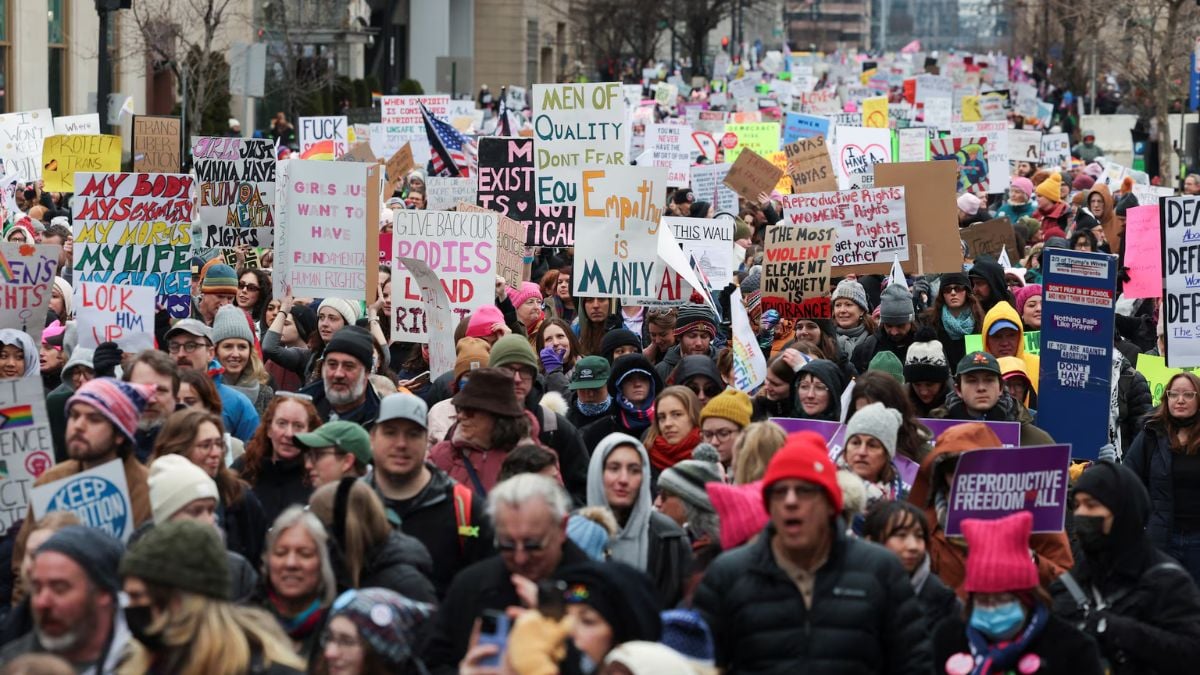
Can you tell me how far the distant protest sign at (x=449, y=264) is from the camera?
11.3 metres

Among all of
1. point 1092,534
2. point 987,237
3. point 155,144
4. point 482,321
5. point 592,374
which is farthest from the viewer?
point 155,144

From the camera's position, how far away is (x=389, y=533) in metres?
6.03

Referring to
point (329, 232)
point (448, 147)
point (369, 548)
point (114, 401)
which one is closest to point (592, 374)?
point (114, 401)

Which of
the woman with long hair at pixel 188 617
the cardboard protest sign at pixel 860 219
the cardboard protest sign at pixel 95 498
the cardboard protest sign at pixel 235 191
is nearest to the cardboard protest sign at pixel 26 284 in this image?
the cardboard protest sign at pixel 95 498

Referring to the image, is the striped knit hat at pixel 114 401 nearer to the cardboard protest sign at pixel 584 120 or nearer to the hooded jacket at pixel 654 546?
the hooded jacket at pixel 654 546

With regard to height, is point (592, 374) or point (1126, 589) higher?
point (592, 374)

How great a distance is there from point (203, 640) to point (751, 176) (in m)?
14.5

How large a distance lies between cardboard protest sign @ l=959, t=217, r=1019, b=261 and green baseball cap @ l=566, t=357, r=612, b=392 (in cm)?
805

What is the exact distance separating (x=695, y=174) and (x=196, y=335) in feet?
39.3

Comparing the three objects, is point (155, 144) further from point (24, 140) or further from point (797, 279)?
point (797, 279)

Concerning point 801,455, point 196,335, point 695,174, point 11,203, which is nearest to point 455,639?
point 801,455

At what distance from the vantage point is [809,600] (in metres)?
5.32

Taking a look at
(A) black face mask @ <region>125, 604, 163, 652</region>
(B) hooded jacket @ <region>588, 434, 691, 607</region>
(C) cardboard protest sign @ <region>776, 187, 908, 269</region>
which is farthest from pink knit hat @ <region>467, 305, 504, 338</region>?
(A) black face mask @ <region>125, 604, 163, 652</region>

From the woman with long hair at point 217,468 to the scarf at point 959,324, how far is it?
6031 millimetres
